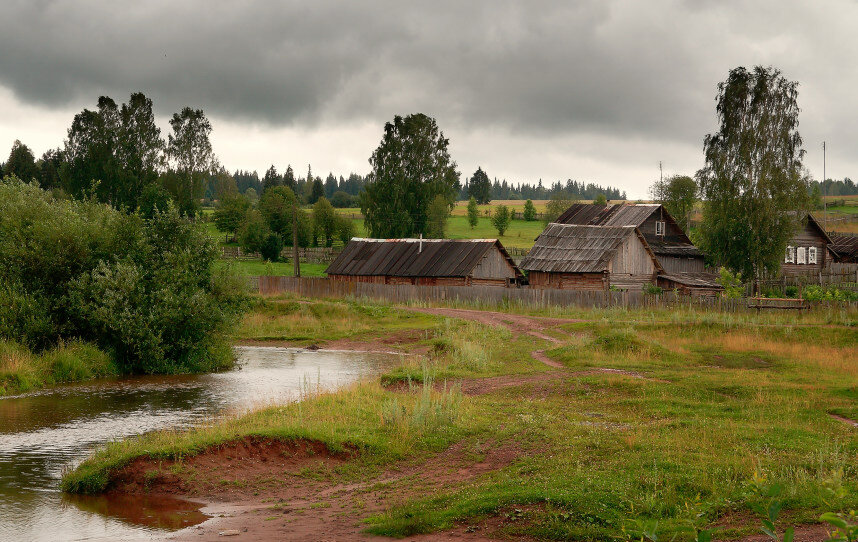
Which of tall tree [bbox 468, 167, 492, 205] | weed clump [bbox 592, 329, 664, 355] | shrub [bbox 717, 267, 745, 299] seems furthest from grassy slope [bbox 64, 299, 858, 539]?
tall tree [bbox 468, 167, 492, 205]

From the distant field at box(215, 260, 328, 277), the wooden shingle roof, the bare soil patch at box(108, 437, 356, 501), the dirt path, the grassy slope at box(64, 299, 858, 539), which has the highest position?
the wooden shingle roof

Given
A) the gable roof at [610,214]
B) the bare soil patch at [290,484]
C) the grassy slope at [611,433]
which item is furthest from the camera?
the gable roof at [610,214]

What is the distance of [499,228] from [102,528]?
338 feet

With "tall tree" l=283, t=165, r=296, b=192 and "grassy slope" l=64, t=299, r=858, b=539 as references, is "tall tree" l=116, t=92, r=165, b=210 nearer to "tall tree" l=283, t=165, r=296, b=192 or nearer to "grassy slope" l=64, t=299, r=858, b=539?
"grassy slope" l=64, t=299, r=858, b=539

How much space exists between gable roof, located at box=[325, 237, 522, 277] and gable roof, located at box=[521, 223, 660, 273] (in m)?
2.46

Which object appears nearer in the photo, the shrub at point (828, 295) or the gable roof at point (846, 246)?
the shrub at point (828, 295)

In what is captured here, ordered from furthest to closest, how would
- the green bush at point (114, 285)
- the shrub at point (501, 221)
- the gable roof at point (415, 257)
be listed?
1. the shrub at point (501, 221)
2. the gable roof at point (415, 257)
3. the green bush at point (114, 285)

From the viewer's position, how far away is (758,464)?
1278cm

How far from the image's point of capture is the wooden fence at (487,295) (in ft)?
149

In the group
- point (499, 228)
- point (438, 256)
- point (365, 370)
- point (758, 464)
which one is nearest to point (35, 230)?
point (365, 370)

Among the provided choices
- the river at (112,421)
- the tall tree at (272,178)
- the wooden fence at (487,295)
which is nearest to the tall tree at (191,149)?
the wooden fence at (487,295)

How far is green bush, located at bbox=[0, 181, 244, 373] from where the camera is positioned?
96.8 ft

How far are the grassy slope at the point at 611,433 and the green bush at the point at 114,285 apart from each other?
368 inches

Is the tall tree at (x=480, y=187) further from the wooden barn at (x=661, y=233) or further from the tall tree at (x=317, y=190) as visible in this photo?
the wooden barn at (x=661, y=233)
